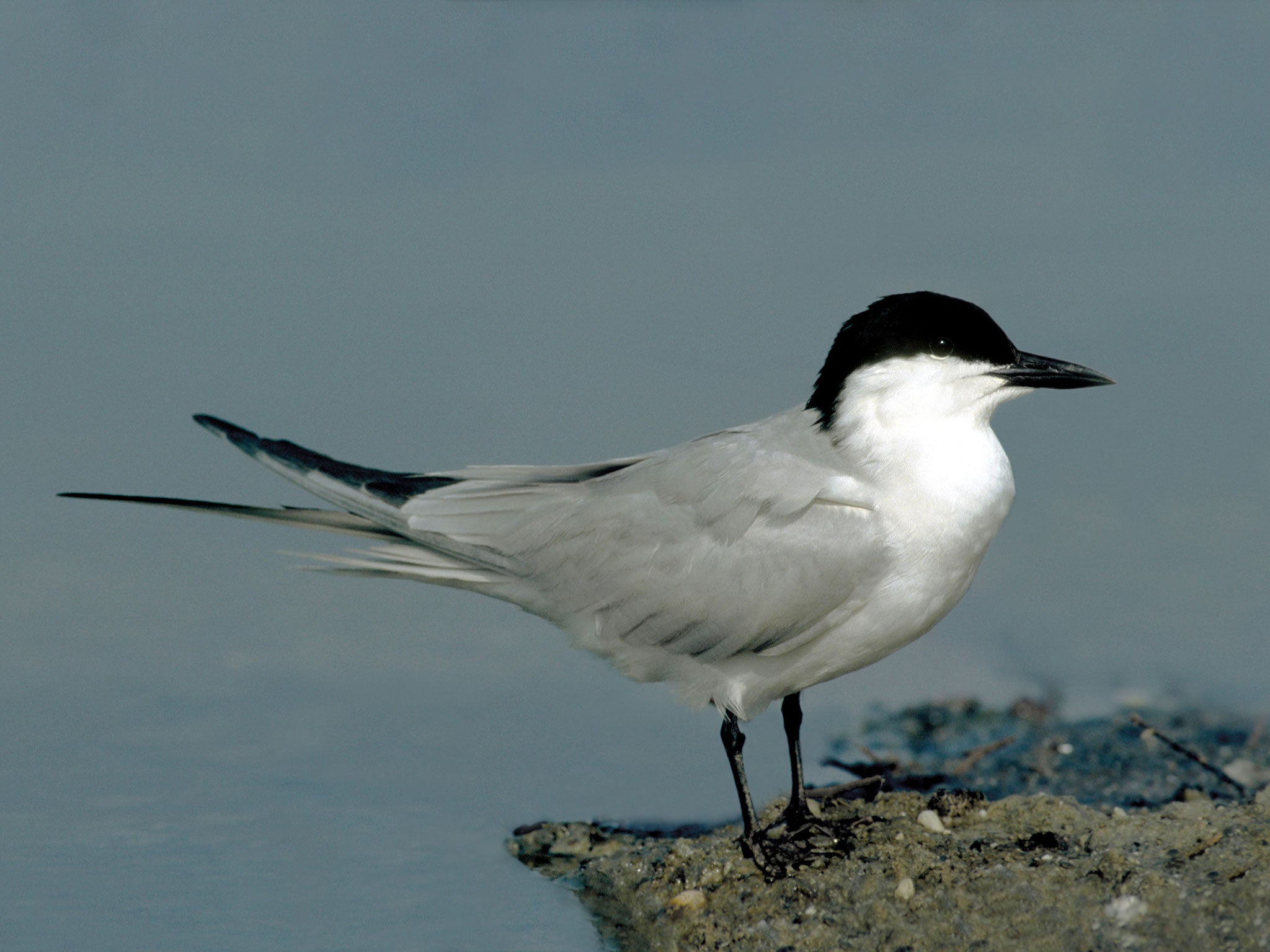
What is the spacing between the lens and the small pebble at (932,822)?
17.0 ft

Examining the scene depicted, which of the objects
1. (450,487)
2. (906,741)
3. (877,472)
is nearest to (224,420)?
(450,487)

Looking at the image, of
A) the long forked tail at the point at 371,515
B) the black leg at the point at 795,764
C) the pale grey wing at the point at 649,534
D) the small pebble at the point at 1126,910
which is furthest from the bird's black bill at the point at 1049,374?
the long forked tail at the point at 371,515

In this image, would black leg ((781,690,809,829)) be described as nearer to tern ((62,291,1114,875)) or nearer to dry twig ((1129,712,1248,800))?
tern ((62,291,1114,875))

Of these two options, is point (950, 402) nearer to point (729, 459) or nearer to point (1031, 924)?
point (729, 459)

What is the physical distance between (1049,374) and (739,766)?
73.5 inches

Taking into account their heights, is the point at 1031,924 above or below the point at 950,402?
below

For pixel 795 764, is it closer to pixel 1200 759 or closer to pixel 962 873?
pixel 962 873

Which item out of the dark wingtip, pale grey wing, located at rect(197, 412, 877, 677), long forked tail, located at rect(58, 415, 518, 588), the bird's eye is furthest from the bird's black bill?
the dark wingtip

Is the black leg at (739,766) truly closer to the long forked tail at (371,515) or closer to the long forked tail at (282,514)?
the long forked tail at (371,515)

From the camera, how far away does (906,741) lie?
7.31 meters

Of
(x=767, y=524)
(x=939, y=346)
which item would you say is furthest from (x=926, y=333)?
(x=767, y=524)

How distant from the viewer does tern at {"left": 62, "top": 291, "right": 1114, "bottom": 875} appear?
4.79 metres

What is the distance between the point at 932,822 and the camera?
5.23m

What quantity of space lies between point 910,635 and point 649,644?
0.98 metres
